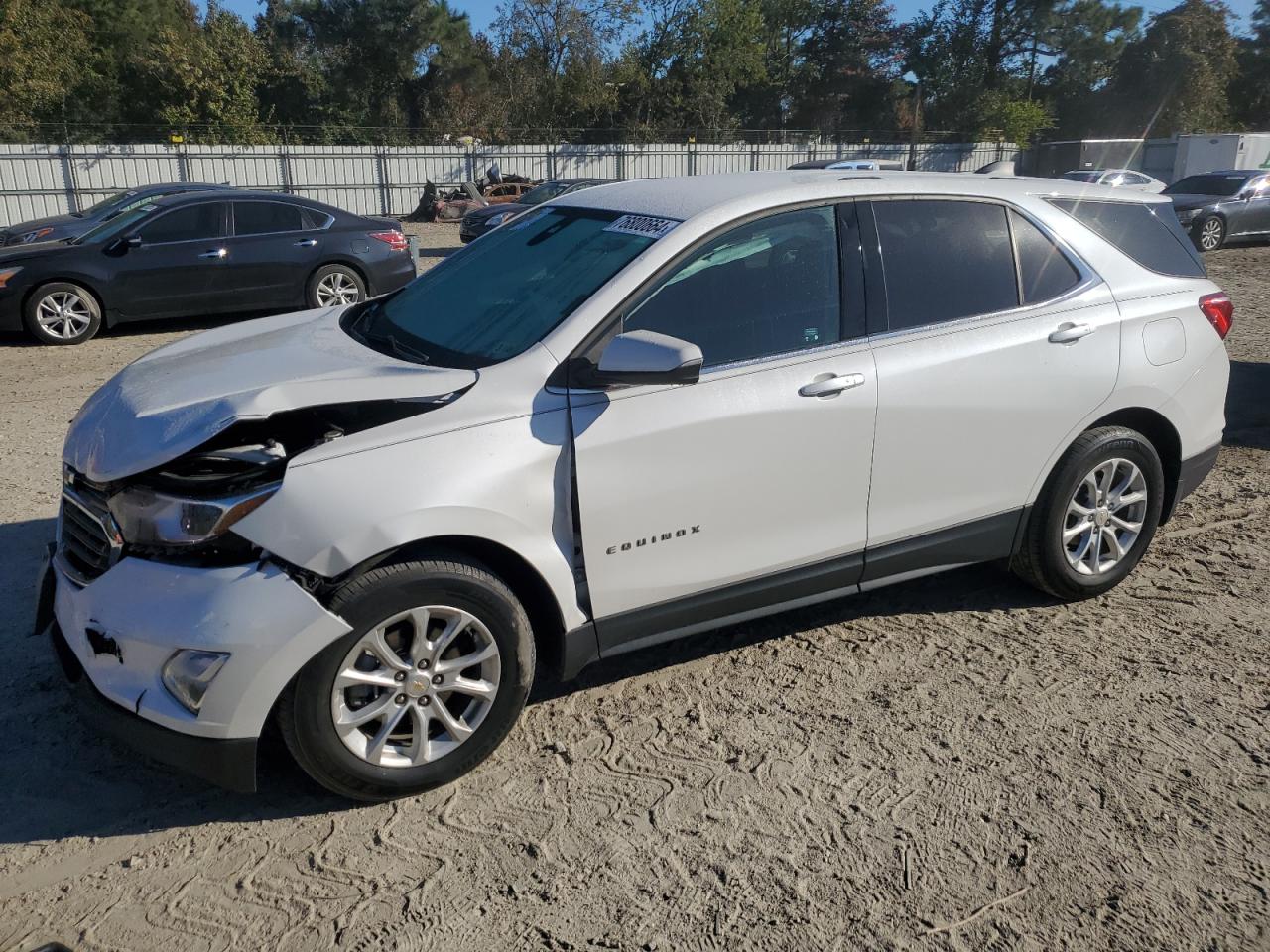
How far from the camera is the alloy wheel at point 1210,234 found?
64.9 ft

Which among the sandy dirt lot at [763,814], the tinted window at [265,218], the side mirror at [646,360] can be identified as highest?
the side mirror at [646,360]

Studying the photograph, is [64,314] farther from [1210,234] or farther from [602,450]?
[1210,234]

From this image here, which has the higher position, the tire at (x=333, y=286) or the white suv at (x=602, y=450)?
the white suv at (x=602, y=450)

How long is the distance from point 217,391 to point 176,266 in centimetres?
844

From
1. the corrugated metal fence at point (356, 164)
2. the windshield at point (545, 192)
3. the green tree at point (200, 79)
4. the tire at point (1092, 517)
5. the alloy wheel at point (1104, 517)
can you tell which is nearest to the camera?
the tire at point (1092, 517)

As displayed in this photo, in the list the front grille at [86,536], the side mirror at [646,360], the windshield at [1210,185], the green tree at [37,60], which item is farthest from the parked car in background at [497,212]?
the green tree at [37,60]

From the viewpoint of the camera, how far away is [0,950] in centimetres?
270

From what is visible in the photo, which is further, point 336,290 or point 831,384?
point 336,290

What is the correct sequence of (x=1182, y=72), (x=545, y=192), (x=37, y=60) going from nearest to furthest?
(x=545, y=192), (x=37, y=60), (x=1182, y=72)

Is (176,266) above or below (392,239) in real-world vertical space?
below

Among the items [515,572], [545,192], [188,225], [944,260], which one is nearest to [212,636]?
[515,572]

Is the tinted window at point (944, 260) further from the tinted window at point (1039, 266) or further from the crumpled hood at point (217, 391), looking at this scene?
the crumpled hood at point (217, 391)

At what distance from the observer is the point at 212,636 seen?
2.88m

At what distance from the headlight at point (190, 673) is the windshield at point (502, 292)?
1.23 m
